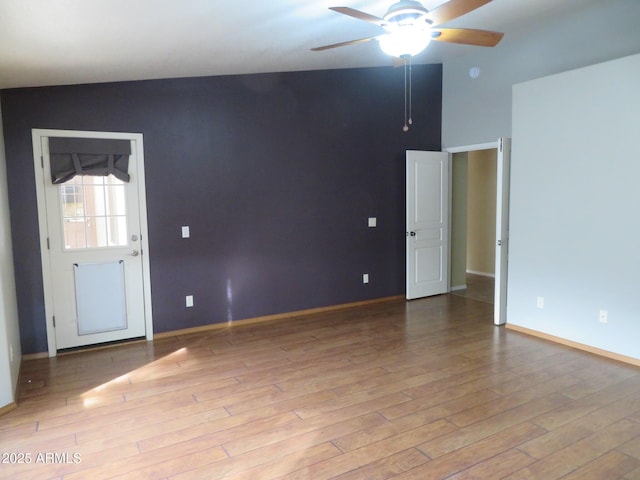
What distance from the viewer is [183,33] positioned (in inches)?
119

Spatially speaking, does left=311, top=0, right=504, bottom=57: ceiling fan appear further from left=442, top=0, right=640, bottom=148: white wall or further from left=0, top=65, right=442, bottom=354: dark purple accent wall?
left=0, top=65, right=442, bottom=354: dark purple accent wall

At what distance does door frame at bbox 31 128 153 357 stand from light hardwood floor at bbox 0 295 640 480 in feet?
1.32

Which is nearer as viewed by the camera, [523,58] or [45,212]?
[45,212]

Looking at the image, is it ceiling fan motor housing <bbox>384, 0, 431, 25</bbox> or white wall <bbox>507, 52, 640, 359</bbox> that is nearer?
ceiling fan motor housing <bbox>384, 0, 431, 25</bbox>

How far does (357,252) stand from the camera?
571 centimetres

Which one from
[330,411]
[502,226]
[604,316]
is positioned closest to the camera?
[330,411]

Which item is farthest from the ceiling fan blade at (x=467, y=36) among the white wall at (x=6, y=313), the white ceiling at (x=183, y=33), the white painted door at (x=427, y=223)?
the white wall at (x=6, y=313)

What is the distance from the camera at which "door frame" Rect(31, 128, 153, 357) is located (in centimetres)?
392

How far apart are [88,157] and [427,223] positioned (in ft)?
13.6

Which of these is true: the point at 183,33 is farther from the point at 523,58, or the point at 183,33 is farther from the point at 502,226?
the point at 523,58

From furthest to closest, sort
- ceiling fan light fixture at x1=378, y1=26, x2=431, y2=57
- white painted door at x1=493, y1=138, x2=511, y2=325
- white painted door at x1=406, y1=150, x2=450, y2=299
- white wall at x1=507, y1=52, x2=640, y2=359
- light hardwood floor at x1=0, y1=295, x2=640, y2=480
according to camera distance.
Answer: white painted door at x1=406, y1=150, x2=450, y2=299 → white painted door at x1=493, y1=138, x2=511, y2=325 → white wall at x1=507, y1=52, x2=640, y2=359 → ceiling fan light fixture at x1=378, y1=26, x2=431, y2=57 → light hardwood floor at x1=0, y1=295, x2=640, y2=480

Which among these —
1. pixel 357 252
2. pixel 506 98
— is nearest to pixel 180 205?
pixel 357 252

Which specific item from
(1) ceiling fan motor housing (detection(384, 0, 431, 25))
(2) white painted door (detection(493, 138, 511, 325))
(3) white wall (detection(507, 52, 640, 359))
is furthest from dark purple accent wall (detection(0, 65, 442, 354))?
(1) ceiling fan motor housing (detection(384, 0, 431, 25))

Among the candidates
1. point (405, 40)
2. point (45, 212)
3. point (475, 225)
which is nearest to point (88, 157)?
point (45, 212)
